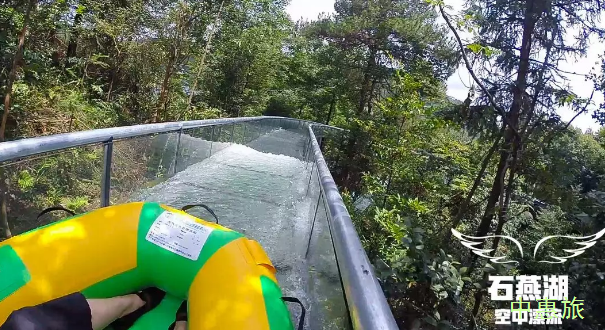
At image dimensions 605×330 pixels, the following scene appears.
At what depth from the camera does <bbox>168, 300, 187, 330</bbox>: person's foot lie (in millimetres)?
1775

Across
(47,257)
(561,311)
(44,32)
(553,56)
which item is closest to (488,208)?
(553,56)

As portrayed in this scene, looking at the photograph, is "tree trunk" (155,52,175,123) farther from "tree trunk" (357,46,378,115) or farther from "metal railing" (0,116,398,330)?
"tree trunk" (357,46,378,115)

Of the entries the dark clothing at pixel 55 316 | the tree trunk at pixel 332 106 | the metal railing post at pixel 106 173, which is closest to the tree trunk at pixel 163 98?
the metal railing post at pixel 106 173

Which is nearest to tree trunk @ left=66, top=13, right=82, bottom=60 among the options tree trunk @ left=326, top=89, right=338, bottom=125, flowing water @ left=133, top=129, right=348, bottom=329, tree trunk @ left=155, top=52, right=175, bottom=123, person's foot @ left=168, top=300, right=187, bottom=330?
tree trunk @ left=155, top=52, right=175, bottom=123

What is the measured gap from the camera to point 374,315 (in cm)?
91

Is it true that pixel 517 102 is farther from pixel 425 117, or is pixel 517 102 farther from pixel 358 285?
pixel 358 285

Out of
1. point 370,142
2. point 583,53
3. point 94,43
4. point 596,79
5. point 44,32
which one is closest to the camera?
point 596,79

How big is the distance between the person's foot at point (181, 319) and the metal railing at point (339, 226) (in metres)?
0.81

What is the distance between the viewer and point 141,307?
1921mm

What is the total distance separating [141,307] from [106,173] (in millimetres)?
1171

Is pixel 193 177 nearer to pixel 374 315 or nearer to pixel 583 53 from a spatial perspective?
pixel 374 315

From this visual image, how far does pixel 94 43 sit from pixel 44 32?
8.32ft

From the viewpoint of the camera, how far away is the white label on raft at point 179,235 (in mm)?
1897

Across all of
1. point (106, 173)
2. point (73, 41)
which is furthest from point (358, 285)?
point (73, 41)
